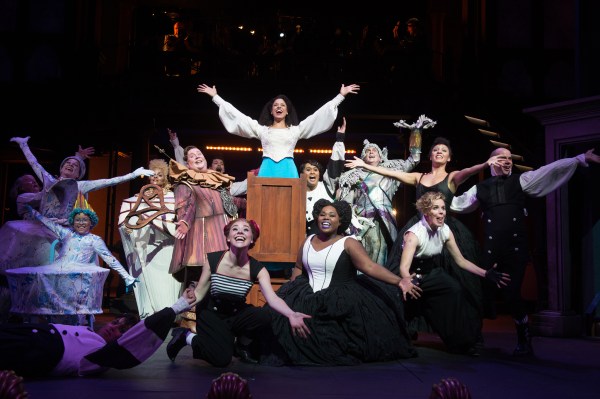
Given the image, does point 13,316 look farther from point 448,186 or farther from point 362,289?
point 448,186

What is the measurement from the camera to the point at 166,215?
7.46m

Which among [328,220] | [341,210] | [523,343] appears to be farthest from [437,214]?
[523,343]

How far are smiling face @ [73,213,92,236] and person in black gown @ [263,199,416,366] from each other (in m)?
1.95

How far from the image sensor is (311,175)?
7492 mm

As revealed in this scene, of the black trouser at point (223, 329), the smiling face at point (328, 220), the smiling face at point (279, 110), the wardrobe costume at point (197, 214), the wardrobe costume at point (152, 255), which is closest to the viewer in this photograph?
the black trouser at point (223, 329)

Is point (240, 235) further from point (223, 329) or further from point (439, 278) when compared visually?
point (439, 278)

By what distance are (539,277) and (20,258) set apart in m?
5.51

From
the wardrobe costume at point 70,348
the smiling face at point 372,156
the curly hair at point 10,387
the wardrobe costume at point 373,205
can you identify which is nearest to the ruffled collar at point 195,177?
the wardrobe costume at point 373,205

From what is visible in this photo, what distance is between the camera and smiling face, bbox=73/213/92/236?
19.8ft

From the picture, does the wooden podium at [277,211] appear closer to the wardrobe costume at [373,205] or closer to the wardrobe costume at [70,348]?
the wardrobe costume at [373,205]

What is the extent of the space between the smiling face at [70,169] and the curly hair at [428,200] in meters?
3.60

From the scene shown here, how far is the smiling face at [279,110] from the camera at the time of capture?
6953mm

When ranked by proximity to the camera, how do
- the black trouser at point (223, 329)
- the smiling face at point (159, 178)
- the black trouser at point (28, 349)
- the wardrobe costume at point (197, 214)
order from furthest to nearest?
1. the smiling face at point (159, 178)
2. the wardrobe costume at point (197, 214)
3. the black trouser at point (223, 329)
4. the black trouser at point (28, 349)

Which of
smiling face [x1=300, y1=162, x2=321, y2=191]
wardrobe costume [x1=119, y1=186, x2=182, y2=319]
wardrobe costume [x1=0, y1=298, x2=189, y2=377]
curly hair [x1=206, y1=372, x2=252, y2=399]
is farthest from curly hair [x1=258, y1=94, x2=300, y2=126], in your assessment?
curly hair [x1=206, y1=372, x2=252, y2=399]
